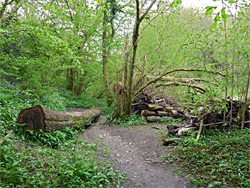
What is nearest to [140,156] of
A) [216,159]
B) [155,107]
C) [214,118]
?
[216,159]

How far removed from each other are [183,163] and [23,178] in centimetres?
353

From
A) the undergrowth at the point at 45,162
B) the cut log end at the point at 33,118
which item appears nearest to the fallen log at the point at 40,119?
the cut log end at the point at 33,118

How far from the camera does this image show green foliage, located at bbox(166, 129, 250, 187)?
357 centimetres

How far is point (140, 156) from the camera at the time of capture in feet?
18.5

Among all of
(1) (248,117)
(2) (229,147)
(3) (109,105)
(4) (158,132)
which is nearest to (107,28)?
(3) (109,105)

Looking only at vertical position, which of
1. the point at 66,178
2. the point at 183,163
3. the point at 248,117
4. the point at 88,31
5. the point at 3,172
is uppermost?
the point at 88,31

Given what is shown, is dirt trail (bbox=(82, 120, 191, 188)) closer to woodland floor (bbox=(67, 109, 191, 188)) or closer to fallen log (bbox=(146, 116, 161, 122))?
woodland floor (bbox=(67, 109, 191, 188))

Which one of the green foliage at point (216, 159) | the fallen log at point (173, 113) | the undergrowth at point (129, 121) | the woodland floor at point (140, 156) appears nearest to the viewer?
the green foliage at point (216, 159)

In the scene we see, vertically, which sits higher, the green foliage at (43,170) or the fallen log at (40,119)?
the fallen log at (40,119)

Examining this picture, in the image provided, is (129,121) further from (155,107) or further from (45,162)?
(45,162)

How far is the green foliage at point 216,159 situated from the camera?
357cm

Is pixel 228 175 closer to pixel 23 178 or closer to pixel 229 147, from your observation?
pixel 229 147

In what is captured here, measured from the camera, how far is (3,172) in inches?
113

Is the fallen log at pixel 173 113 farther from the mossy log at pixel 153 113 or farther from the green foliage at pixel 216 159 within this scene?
the green foliage at pixel 216 159
